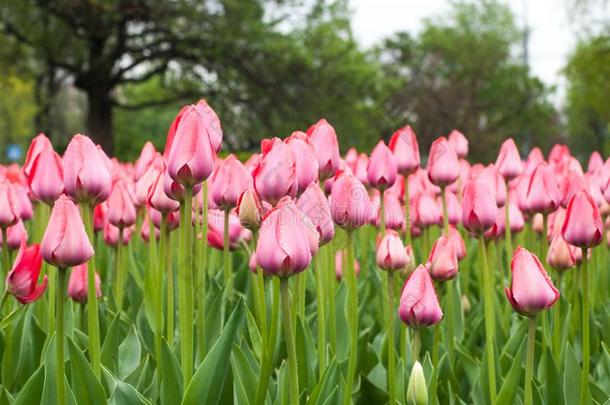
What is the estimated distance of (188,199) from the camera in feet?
4.79

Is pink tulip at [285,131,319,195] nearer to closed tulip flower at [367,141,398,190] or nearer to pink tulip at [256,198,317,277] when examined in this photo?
pink tulip at [256,198,317,277]

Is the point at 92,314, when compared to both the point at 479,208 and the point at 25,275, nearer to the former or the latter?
the point at 25,275

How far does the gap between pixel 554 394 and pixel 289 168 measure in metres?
0.93

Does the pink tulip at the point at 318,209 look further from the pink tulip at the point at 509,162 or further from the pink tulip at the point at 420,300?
the pink tulip at the point at 509,162

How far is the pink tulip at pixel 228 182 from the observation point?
1.91 meters

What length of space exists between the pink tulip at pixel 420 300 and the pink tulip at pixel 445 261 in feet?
0.67

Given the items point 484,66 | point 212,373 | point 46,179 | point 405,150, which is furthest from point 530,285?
point 484,66

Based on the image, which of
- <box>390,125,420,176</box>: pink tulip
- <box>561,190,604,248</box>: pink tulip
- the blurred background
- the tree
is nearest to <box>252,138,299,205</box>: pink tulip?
<box>561,190,604,248</box>: pink tulip

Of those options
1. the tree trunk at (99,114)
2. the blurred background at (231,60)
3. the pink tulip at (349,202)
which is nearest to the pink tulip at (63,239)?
the pink tulip at (349,202)

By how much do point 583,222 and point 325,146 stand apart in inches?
23.8

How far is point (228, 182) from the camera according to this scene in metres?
1.93

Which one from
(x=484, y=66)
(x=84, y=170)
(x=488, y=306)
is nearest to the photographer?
(x=84, y=170)

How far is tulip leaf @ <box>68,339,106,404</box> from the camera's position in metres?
1.54

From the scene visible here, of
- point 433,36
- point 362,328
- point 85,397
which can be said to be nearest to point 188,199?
point 85,397
